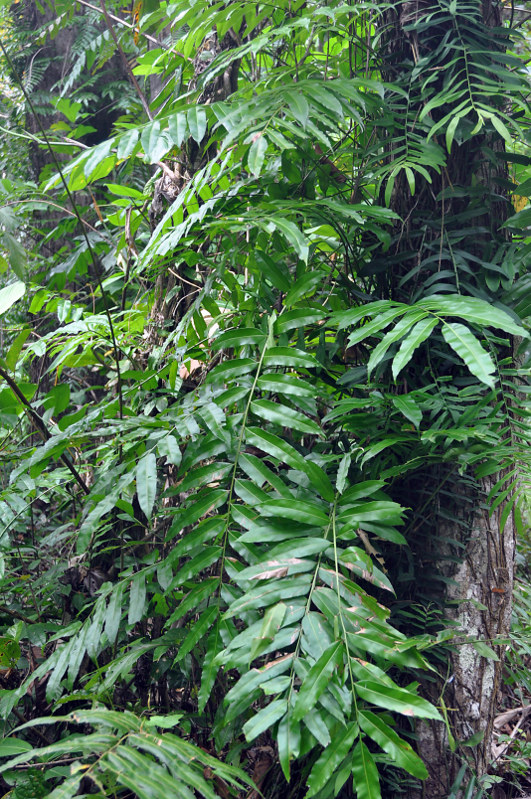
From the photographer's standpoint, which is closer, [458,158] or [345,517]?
[345,517]

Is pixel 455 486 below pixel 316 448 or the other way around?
below

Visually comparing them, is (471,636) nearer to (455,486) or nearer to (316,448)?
(455,486)

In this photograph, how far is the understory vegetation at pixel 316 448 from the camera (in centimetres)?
94

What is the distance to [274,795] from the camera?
4.19 feet

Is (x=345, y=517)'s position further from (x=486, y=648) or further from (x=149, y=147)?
(x=149, y=147)

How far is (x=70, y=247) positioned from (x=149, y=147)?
7.07ft

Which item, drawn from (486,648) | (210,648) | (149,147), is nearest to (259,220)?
(149,147)

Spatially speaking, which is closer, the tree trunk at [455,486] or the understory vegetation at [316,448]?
the understory vegetation at [316,448]

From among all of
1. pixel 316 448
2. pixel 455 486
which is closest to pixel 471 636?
pixel 455 486

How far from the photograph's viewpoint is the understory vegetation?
3.10 feet

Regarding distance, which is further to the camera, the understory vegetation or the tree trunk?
the tree trunk

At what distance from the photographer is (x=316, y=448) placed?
4.44 ft

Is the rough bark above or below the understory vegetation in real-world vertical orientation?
below

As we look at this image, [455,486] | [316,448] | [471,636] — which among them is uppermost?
[316,448]
